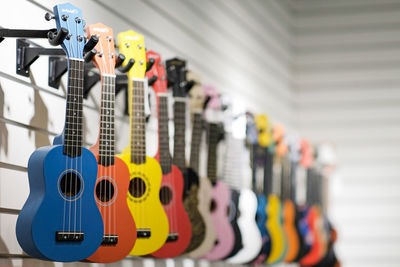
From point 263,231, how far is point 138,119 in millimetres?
1553

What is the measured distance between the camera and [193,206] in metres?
3.41

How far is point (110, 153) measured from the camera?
273 cm

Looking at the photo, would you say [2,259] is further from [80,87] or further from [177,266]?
[177,266]

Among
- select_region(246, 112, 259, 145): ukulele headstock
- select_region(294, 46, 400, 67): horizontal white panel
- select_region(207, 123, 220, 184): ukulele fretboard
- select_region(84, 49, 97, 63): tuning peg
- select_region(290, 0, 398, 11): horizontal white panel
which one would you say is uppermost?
select_region(290, 0, 398, 11): horizontal white panel

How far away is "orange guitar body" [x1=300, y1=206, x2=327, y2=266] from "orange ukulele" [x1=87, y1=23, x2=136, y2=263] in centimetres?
261

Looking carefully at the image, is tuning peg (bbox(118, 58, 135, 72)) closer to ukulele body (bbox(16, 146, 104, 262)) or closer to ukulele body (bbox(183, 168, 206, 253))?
ukulele body (bbox(16, 146, 104, 262))

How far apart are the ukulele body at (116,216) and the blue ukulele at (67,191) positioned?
0.10 meters

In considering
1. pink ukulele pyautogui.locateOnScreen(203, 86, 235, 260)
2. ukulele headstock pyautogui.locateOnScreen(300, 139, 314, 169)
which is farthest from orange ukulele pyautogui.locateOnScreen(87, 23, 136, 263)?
ukulele headstock pyautogui.locateOnScreen(300, 139, 314, 169)

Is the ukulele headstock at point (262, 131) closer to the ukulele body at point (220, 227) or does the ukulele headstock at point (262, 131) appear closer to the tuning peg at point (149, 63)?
the ukulele body at point (220, 227)

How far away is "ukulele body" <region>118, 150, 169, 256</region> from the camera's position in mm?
2906

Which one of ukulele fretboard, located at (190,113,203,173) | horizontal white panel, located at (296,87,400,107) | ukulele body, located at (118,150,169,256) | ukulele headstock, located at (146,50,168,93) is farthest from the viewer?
horizontal white panel, located at (296,87,400,107)

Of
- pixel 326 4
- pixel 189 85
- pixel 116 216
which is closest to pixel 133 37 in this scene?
pixel 189 85

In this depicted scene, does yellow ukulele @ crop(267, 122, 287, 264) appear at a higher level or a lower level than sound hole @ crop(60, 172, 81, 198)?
Answer: lower

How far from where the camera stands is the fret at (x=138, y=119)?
294cm
